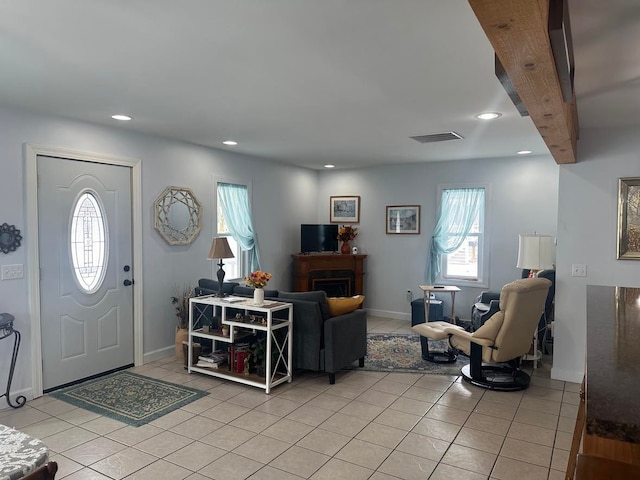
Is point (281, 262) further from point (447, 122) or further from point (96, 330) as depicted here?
point (447, 122)

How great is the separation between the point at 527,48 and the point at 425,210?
5.48 metres

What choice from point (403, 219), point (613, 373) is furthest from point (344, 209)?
point (613, 373)

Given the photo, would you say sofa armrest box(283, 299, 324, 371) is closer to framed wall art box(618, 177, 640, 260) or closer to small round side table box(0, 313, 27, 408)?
small round side table box(0, 313, 27, 408)

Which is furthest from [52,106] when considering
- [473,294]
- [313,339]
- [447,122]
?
[473,294]

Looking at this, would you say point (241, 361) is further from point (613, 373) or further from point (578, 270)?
point (613, 373)

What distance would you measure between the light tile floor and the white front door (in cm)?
50

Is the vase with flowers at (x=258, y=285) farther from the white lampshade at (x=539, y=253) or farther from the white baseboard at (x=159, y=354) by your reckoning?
the white lampshade at (x=539, y=253)

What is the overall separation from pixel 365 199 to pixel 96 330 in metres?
4.54

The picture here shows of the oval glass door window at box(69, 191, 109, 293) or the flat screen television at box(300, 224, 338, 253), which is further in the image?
the flat screen television at box(300, 224, 338, 253)

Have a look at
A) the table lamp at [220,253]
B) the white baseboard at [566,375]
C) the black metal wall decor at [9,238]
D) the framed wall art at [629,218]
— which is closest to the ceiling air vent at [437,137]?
the framed wall art at [629,218]

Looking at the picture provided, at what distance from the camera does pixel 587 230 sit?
4113 mm

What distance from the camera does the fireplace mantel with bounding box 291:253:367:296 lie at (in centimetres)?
691

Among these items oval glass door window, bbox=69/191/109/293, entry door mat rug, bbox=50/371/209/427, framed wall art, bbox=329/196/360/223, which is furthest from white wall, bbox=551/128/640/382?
oval glass door window, bbox=69/191/109/293

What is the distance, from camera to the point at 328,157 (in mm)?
6289
